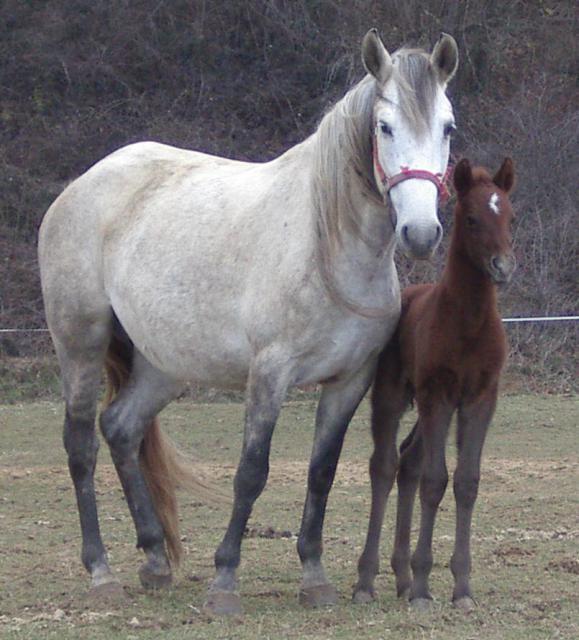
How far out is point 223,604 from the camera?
16.5 ft

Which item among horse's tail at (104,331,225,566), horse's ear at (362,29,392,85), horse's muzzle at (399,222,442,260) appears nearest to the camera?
horse's muzzle at (399,222,442,260)

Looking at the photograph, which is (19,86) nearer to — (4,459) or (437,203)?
(4,459)

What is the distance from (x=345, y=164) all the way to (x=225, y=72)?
52.4 feet

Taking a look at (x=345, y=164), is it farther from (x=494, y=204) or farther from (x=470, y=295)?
(x=470, y=295)

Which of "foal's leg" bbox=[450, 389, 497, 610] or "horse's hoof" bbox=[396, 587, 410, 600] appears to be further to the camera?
"horse's hoof" bbox=[396, 587, 410, 600]

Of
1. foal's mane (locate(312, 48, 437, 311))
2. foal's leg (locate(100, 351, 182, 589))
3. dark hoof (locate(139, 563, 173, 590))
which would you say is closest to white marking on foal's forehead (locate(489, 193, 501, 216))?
foal's mane (locate(312, 48, 437, 311))

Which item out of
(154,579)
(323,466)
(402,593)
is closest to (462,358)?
(323,466)

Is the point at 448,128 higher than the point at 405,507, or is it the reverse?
the point at 448,128

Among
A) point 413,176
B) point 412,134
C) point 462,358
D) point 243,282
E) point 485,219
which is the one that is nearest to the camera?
point 413,176

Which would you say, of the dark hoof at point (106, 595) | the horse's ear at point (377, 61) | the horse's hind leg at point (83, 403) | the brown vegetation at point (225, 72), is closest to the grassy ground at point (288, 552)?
the dark hoof at point (106, 595)

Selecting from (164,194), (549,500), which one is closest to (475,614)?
(164,194)

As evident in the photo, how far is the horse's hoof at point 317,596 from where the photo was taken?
5.20 meters

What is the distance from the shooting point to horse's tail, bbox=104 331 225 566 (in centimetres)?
607

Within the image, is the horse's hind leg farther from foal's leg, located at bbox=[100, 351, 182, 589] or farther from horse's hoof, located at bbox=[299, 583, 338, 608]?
horse's hoof, located at bbox=[299, 583, 338, 608]
